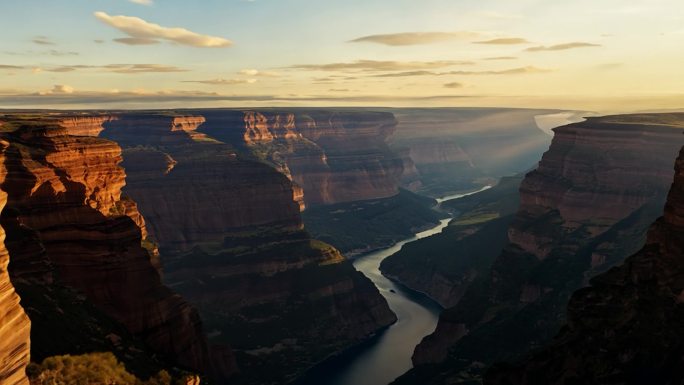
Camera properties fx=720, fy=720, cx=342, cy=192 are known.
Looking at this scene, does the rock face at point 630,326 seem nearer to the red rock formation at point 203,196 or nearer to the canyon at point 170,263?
the canyon at point 170,263

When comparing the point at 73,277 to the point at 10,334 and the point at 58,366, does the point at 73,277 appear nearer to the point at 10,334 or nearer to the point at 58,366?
the point at 58,366

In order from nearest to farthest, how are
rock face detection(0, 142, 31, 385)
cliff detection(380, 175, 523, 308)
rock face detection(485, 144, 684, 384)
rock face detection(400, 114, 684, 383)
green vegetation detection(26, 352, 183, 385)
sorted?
rock face detection(0, 142, 31, 385) → green vegetation detection(26, 352, 183, 385) → rock face detection(485, 144, 684, 384) → rock face detection(400, 114, 684, 383) → cliff detection(380, 175, 523, 308)

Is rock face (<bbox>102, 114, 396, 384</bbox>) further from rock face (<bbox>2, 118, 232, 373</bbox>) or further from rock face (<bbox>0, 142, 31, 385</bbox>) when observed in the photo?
rock face (<bbox>0, 142, 31, 385</bbox>)

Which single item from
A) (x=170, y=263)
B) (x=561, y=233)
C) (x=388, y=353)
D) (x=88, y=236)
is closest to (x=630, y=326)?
(x=88, y=236)

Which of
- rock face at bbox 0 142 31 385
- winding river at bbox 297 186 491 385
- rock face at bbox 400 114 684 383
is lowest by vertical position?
winding river at bbox 297 186 491 385

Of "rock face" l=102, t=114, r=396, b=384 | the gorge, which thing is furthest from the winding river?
"rock face" l=102, t=114, r=396, b=384

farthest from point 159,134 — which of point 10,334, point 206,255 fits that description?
point 10,334

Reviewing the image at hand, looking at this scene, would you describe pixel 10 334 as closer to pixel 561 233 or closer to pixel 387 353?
pixel 387 353
